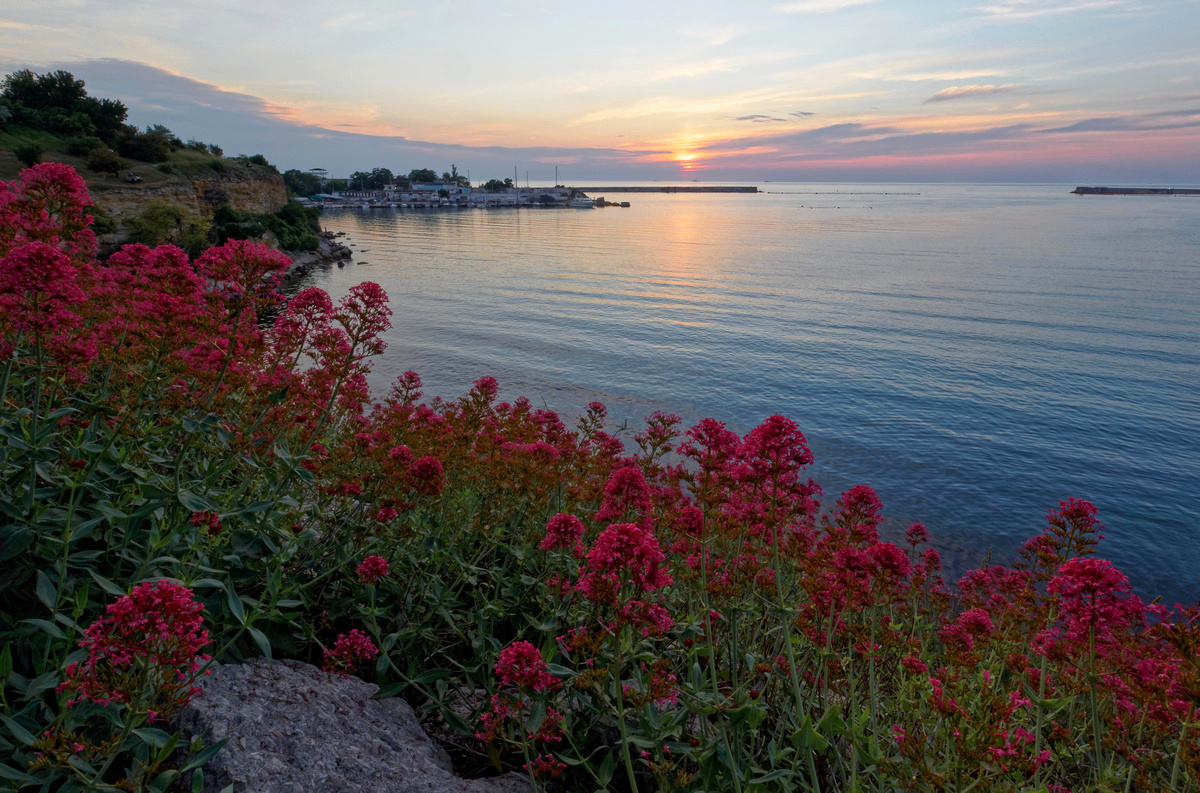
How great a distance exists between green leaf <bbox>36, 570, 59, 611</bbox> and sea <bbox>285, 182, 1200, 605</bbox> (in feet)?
19.5

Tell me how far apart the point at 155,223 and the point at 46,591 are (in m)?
57.6

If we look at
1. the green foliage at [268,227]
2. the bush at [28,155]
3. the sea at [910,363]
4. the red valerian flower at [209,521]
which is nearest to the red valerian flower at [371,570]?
the red valerian flower at [209,521]

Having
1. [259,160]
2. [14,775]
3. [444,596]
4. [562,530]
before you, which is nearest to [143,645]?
[14,775]

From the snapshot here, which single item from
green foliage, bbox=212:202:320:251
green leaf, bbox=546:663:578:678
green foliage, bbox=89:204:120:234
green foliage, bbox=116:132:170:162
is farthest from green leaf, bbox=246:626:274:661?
green foliage, bbox=116:132:170:162

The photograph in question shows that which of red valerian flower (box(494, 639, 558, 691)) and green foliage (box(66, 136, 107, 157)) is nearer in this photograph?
red valerian flower (box(494, 639, 558, 691))

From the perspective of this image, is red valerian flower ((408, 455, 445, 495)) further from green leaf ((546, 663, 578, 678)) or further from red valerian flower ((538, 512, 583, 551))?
green leaf ((546, 663, 578, 678))

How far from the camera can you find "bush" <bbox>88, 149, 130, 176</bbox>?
54.4 meters

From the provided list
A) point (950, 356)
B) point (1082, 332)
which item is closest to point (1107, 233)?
point (1082, 332)

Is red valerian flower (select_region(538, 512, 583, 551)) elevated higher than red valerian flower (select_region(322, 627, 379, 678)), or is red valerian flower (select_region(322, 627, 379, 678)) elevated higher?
red valerian flower (select_region(538, 512, 583, 551))

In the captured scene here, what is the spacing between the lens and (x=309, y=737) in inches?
129

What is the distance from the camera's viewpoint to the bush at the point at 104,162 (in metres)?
54.4

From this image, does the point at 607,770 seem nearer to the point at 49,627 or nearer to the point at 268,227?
the point at 49,627

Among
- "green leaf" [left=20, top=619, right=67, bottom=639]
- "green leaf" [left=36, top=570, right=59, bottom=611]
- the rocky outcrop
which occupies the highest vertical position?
the rocky outcrop

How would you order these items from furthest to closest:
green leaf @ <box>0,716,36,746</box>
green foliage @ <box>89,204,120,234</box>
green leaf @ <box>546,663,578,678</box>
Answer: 1. green foliage @ <box>89,204,120,234</box>
2. green leaf @ <box>546,663,578,678</box>
3. green leaf @ <box>0,716,36,746</box>
